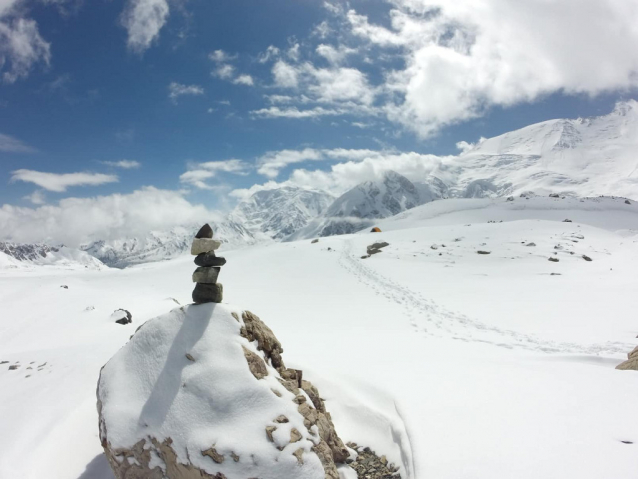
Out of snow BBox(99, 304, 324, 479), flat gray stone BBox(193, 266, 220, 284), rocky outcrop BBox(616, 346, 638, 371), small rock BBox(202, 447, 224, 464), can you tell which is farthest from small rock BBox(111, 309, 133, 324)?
rocky outcrop BBox(616, 346, 638, 371)

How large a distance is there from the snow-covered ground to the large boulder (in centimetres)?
183

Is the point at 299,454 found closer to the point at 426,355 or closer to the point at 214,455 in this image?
the point at 214,455

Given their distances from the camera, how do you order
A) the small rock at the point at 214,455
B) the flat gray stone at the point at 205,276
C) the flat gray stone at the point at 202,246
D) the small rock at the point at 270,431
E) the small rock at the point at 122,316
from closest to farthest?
the small rock at the point at 214,455, the small rock at the point at 270,431, the flat gray stone at the point at 205,276, the flat gray stone at the point at 202,246, the small rock at the point at 122,316

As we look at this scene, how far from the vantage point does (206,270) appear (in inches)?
295

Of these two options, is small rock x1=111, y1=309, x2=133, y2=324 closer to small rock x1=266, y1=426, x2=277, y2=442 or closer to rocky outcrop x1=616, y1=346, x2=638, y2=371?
small rock x1=266, y1=426, x2=277, y2=442

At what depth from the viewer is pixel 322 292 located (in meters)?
24.1

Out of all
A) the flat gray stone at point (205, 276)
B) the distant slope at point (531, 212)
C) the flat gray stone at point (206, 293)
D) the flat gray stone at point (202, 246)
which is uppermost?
the distant slope at point (531, 212)

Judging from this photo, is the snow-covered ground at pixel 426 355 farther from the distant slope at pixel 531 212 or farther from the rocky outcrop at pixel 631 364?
the distant slope at pixel 531 212

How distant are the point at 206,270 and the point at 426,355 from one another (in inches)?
321

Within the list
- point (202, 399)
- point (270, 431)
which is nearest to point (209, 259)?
point (202, 399)

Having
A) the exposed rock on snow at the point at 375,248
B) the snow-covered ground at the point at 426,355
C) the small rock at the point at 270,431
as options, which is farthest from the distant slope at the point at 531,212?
the small rock at the point at 270,431

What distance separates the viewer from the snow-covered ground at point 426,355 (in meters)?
5.86

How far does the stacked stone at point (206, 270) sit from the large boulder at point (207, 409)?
1.05 feet

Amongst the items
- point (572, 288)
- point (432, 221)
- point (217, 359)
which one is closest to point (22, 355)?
point (217, 359)
